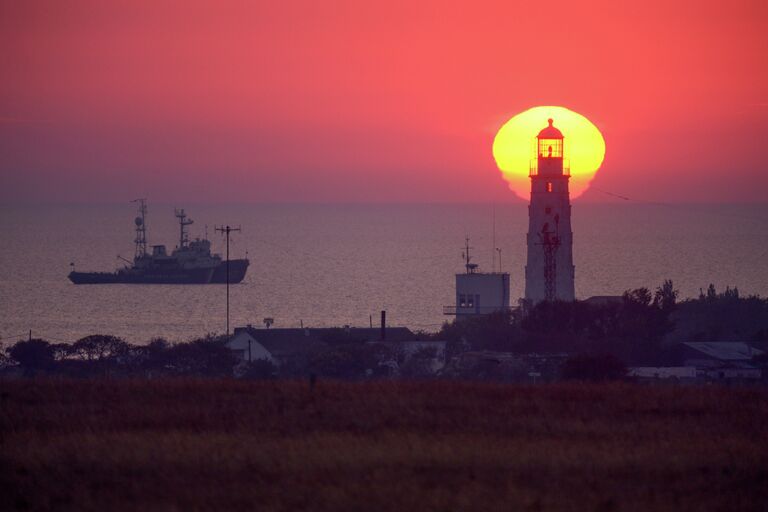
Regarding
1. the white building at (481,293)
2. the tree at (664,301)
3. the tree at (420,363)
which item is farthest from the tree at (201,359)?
the white building at (481,293)

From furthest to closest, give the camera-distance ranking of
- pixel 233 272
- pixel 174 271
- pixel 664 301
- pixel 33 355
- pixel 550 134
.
Answer: pixel 174 271
pixel 233 272
pixel 550 134
pixel 664 301
pixel 33 355

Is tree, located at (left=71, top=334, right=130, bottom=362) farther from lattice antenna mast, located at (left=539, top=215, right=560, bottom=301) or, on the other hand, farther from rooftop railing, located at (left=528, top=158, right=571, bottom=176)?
rooftop railing, located at (left=528, top=158, right=571, bottom=176)

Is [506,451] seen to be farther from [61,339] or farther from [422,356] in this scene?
[61,339]

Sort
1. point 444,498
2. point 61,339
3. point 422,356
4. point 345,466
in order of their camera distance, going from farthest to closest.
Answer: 1. point 61,339
2. point 422,356
3. point 345,466
4. point 444,498

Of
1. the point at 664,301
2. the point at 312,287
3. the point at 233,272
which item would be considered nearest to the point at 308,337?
the point at 664,301

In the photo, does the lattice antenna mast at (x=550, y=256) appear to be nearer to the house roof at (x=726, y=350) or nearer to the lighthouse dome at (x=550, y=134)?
the lighthouse dome at (x=550, y=134)

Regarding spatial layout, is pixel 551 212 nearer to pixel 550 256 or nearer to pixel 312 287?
pixel 550 256

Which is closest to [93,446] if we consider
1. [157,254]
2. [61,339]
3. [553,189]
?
[553,189]
